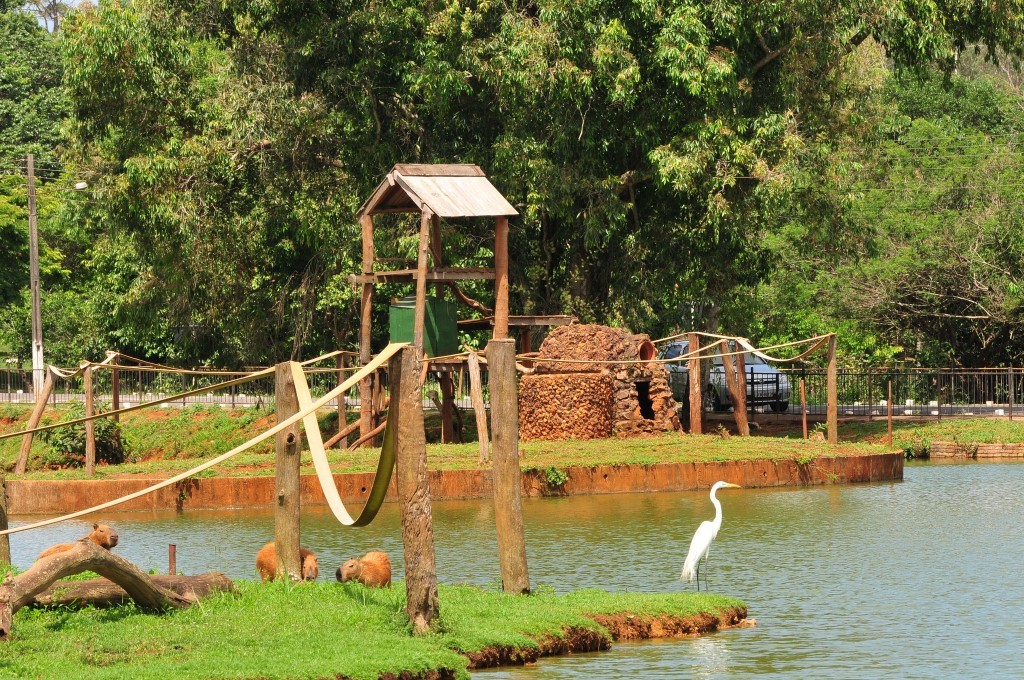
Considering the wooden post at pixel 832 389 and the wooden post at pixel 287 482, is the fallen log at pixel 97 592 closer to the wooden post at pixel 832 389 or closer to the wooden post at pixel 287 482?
the wooden post at pixel 287 482

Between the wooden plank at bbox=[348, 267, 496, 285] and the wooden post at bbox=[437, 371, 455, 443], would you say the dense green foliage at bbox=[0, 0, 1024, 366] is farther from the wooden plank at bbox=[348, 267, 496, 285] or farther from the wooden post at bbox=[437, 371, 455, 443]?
the wooden plank at bbox=[348, 267, 496, 285]

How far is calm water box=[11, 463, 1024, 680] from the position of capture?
1248 cm

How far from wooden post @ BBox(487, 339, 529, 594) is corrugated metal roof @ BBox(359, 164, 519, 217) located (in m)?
12.6

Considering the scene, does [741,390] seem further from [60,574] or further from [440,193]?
[60,574]

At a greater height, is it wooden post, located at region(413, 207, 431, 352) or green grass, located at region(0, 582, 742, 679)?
wooden post, located at region(413, 207, 431, 352)

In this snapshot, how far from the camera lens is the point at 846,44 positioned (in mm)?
32438

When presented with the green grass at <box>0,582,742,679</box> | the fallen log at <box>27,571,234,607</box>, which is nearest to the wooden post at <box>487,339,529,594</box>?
the green grass at <box>0,582,742,679</box>

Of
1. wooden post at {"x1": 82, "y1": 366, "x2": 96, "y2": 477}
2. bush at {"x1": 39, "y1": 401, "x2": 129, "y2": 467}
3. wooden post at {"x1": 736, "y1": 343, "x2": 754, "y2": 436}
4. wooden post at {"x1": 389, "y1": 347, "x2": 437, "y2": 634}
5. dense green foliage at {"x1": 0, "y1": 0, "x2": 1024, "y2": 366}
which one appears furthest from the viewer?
dense green foliage at {"x1": 0, "y1": 0, "x2": 1024, "y2": 366}

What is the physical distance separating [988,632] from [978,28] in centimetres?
2227

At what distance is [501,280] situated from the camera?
1070 inches

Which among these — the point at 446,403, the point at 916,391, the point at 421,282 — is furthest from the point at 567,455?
the point at 916,391

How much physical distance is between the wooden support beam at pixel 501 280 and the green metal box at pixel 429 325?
1386 mm

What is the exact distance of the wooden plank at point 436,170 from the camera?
2697 centimetres

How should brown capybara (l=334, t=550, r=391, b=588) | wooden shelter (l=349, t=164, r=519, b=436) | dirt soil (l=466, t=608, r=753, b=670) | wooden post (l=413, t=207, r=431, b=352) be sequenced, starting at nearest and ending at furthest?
dirt soil (l=466, t=608, r=753, b=670)
brown capybara (l=334, t=550, r=391, b=588)
wooden post (l=413, t=207, r=431, b=352)
wooden shelter (l=349, t=164, r=519, b=436)
